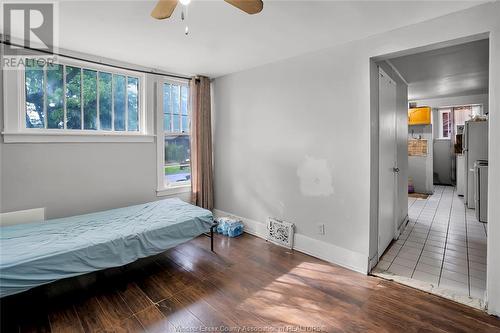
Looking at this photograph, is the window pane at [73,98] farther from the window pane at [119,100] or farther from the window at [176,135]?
the window at [176,135]

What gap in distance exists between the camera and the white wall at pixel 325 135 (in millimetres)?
2002

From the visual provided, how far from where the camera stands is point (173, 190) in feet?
12.8

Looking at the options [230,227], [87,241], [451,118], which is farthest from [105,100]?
[451,118]

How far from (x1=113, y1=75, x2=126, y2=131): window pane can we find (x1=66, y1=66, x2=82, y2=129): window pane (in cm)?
41

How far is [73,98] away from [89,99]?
0.55ft

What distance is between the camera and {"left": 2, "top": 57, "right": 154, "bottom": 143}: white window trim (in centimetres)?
255

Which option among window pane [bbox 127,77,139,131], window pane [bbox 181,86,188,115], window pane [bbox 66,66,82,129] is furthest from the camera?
window pane [bbox 181,86,188,115]

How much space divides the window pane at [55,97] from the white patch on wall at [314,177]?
2.94 metres

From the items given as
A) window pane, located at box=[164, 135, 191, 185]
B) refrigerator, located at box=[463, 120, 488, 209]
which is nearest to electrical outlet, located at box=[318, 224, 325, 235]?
window pane, located at box=[164, 135, 191, 185]

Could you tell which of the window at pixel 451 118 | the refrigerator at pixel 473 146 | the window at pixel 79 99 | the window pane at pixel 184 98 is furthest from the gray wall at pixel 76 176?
the window at pixel 451 118

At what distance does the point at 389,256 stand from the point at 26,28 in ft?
14.9

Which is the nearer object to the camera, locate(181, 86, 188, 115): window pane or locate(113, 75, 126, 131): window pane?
locate(113, 75, 126, 131): window pane

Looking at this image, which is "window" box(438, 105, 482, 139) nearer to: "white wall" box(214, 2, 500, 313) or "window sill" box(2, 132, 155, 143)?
"white wall" box(214, 2, 500, 313)

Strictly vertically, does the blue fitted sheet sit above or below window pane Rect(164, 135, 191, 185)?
below
